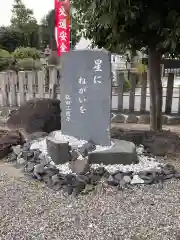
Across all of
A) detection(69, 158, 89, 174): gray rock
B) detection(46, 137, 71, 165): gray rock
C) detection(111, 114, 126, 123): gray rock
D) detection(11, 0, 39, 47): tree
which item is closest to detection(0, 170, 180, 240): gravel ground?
detection(69, 158, 89, 174): gray rock

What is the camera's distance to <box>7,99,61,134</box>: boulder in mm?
5055

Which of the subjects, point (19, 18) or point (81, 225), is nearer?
point (81, 225)

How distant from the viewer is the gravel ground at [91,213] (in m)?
2.39

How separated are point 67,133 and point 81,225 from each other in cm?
166

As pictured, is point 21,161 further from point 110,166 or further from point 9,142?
point 110,166

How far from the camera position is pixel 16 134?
15.1 ft

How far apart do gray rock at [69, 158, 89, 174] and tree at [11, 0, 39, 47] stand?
25.1m

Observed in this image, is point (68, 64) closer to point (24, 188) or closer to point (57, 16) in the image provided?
point (24, 188)

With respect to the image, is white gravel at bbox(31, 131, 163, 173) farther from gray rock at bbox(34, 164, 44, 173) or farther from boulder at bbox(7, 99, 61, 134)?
boulder at bbox(7, 99, 61, 134)

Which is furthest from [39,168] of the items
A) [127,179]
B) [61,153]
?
[127,179]

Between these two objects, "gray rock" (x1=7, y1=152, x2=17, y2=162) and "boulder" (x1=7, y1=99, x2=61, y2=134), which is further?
"boulder" (x1=7, y1=99, x2=61, y2=134)

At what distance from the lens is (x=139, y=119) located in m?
6.61

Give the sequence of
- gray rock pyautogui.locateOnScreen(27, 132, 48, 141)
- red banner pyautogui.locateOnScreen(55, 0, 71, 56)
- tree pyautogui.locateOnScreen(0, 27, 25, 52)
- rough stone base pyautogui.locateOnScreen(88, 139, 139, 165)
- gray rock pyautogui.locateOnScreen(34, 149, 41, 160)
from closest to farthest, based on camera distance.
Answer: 1. rough stone base pyautogui.locateOnScreen(88, 139, 139, 165)
2. gray rock pyautogui.locateOnScreen(34, 149, 41, 160)
3. gray rock pyautogui.locateOnScreen(27, 132, 48, 141)
4. red banner pyautogui.locateOnScreen(55, 0, 71, 56)
5. tree pyautogui.locateOnScreen(0, 27, 25, 52)

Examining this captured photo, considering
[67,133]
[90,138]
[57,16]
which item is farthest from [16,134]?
[57,16]
